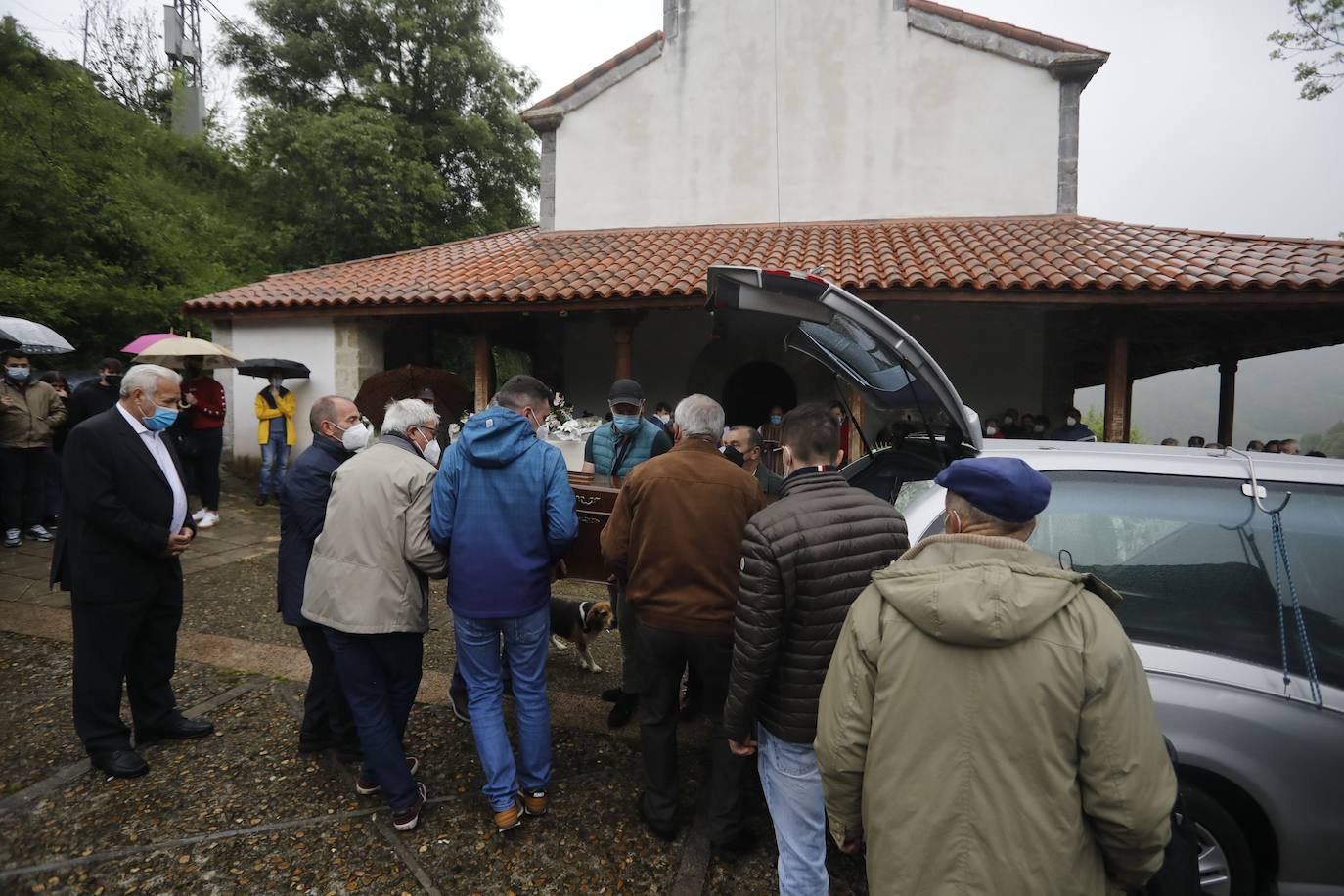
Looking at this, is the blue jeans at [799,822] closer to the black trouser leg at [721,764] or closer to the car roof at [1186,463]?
the black trouser leg at [721,764]

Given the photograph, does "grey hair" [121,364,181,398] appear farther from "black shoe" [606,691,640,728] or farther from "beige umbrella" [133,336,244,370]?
"beige umbrella" [133,336,244,370]

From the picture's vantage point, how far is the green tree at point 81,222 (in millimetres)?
10461

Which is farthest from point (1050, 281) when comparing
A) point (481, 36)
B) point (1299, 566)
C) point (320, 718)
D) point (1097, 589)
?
point (481, 36)

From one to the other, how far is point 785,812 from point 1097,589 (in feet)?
4.16

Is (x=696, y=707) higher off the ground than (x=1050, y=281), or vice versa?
(x=1050, y=281)

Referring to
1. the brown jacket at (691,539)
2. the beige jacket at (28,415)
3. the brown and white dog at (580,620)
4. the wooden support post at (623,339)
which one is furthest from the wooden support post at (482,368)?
the brown jacket at (691,539)

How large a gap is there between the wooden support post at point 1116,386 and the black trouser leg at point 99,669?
9.49 m

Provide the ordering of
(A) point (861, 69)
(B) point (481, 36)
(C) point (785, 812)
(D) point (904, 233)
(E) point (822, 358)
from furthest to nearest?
(B) point (481, 36) < (A) point (861, 69) < (D) point (904, 233) < (E) point (822, 358) < (C) point (785, 812)

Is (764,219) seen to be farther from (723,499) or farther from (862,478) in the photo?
(723,499)

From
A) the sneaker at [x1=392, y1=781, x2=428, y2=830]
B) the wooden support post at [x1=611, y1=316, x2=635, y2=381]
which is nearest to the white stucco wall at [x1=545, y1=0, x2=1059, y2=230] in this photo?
the wooden support post at [x1=611, y1=316, x2=635, y2=381]

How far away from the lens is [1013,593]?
134cm

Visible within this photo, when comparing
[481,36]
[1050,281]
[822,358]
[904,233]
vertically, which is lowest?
[822,358]

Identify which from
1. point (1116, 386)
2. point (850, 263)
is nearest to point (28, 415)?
point (850, 263)

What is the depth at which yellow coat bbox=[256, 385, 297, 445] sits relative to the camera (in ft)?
29.1
